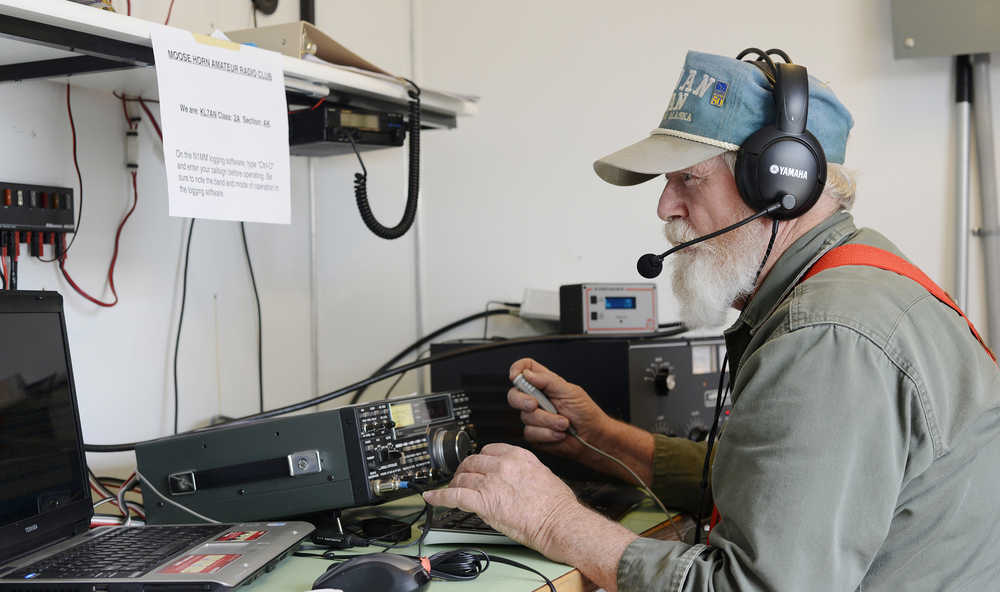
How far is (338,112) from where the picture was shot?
1730 mm

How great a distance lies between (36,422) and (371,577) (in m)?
0.53

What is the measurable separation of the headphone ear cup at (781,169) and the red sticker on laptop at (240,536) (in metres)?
0.75

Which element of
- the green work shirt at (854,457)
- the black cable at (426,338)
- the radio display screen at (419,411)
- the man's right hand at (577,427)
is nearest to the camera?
the green work shirt at (854,457)

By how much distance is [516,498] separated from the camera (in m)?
1.17

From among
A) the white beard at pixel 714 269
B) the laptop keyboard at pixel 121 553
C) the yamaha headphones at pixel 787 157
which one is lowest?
the laptop keyboard at pixel 121 553

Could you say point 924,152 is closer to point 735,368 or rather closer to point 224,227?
point 735,368

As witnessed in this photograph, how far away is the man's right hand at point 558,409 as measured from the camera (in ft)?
5.28

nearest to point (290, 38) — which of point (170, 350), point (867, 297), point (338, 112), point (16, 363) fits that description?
point (338, 112)

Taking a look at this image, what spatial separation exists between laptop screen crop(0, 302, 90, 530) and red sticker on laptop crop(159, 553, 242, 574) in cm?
24

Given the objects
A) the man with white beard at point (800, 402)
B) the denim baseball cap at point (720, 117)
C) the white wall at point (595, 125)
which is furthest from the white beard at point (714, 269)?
the white wall at point (595, 125)

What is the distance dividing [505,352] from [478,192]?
73cm

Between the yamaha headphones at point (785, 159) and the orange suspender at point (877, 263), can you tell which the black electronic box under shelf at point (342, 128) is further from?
the orange suspender at point (877, 263)

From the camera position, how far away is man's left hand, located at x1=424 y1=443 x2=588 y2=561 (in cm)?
116

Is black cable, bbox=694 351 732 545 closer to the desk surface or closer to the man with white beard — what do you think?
the man with white beard
